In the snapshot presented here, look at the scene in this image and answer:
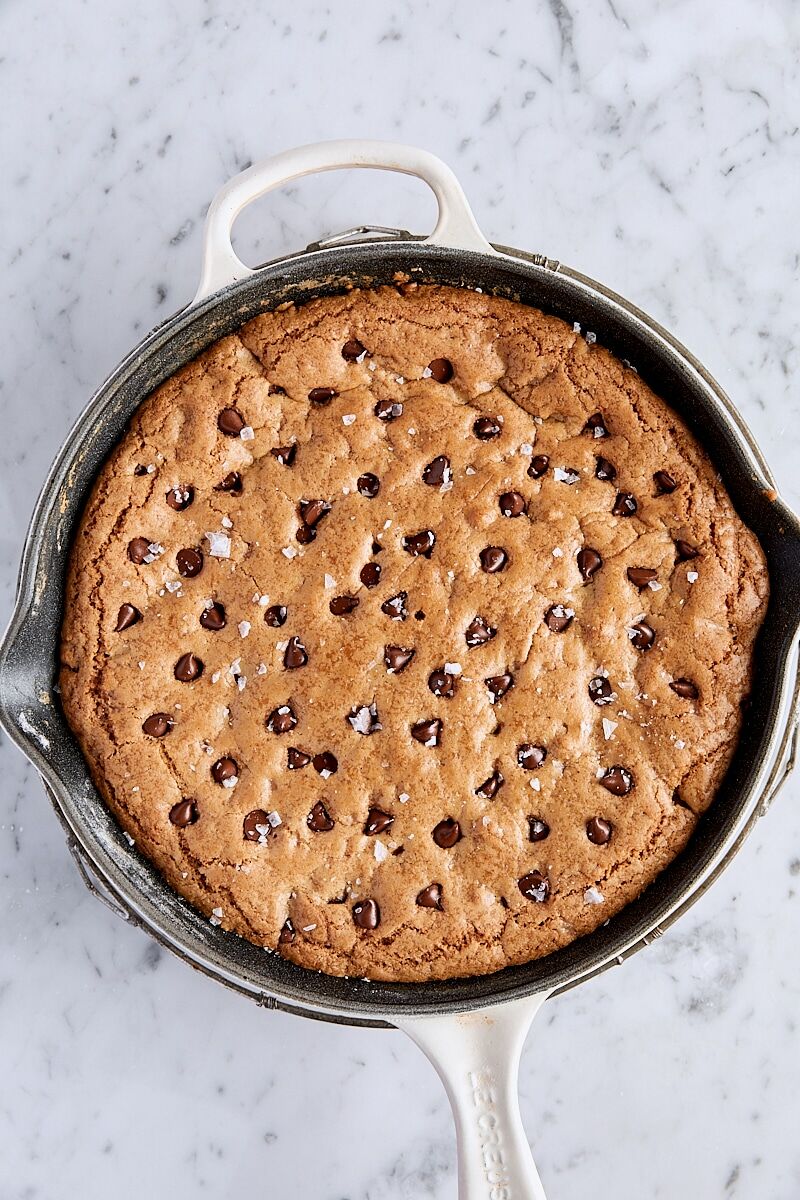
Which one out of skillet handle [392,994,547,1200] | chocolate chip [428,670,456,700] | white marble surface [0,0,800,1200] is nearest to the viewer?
skillet handle [392,994,547,1200]

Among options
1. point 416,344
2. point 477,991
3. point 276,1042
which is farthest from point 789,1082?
point 416,344

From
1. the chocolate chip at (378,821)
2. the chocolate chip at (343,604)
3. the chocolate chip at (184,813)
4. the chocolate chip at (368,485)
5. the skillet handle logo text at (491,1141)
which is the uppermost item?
the chocolate chip at (368,485)

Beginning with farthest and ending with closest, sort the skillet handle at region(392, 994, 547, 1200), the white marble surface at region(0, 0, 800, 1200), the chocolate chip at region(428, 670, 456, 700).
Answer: the white marble surface at region(0, 0, 800, 1200) → the chocolate chip at region(428, 670, 456, 700) → the skillet handle at region(392, 994, 547, 1200)

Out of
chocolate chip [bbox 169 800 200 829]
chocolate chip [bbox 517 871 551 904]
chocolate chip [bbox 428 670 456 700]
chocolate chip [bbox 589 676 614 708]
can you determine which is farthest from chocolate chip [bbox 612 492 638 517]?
chocolate chip [bbox 169 800 200 829]

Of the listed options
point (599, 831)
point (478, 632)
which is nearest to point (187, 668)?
point (478, 632)

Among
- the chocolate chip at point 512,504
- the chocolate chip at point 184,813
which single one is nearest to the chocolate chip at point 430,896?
the chocolate chip at point 184,813

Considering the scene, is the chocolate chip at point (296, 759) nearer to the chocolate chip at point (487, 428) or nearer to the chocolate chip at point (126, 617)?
the chocolate chip at point (126, 617)

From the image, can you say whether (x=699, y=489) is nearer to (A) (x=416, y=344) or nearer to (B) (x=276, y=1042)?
(A) (x=416, y=344)

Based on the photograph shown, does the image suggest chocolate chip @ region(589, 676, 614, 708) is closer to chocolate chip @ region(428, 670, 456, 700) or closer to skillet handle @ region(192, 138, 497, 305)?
chocolate chip @ region(428, 670, 456, 700)
